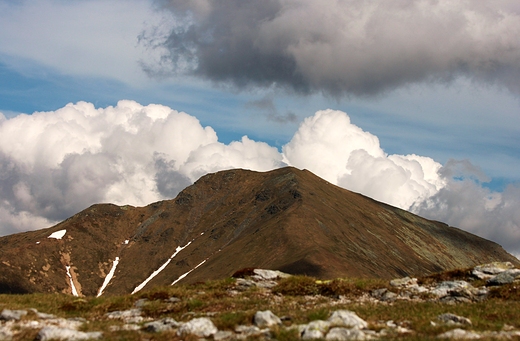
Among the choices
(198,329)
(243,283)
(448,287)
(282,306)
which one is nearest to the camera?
(198,329)

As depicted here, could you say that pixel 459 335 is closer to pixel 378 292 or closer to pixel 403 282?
pixel 378 292

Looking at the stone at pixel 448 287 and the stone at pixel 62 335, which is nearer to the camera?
the stone at pixel 62 335

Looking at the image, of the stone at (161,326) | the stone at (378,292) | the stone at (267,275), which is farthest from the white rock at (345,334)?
the stone at (267,275)

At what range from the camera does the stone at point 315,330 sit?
17.2m

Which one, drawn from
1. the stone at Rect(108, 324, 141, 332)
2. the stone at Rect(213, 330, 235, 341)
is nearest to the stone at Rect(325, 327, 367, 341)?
the stone at Rect(213, 330, 235, 341)

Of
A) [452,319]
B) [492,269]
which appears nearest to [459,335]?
[452,319]

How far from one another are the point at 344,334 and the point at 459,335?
3995 millimetres

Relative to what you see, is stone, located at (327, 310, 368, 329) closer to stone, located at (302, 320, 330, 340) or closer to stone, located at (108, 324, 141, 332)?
stone, located at (302, 320, 330, 340)

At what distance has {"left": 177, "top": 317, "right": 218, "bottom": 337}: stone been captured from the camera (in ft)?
59.5

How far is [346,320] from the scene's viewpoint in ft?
62.8

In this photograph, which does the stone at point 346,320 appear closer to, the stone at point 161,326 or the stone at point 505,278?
the stone at point 161,326

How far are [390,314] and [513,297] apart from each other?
28.0ft

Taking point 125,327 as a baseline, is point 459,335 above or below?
below

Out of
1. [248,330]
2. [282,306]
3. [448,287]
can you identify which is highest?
[448,287]
